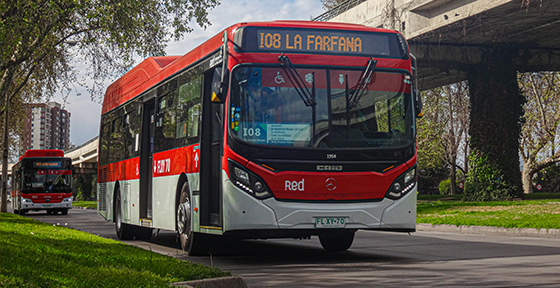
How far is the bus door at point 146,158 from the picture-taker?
14125 mm

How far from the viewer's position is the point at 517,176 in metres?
27.8

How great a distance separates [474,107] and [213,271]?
919 inches

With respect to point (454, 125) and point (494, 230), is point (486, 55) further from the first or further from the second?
point (454, 125)

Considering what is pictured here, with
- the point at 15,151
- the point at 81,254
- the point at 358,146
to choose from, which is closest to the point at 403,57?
the point at 358,146

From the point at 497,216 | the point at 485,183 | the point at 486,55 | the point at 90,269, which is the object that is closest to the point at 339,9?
the point at 486,55

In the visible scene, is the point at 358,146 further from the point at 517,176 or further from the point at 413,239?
the point at 517,176

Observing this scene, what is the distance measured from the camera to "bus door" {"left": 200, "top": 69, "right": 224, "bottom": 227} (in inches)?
409

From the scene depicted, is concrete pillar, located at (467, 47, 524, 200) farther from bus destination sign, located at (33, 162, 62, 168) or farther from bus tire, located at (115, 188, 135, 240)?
bus destination sign, located at (33, 162, 62, 168)

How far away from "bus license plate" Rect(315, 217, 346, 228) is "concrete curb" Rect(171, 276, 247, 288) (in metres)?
3.08

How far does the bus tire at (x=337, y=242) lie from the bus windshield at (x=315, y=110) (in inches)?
108

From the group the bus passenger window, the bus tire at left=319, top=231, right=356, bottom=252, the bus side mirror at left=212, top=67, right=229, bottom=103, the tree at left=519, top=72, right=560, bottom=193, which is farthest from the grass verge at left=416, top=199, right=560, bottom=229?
the tree at left=519, top=72, right=560, bottom=193

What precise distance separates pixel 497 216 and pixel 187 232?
10.7 meters

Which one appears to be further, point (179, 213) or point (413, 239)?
point (413, 239)

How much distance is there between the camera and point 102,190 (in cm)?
1889
